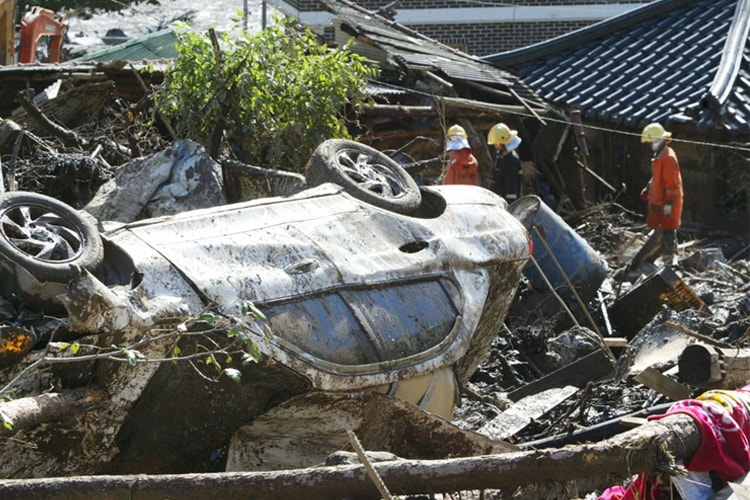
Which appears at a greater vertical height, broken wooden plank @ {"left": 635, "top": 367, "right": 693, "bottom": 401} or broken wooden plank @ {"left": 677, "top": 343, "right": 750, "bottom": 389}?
broken wooden plank @ {"left": 677, "top": 343, "right": 750, "bottom": 389}

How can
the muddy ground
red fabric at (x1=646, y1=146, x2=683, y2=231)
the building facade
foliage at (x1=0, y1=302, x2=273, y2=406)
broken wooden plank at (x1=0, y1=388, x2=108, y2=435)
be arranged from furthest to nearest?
the building facade, red fabric at (x1=646, y1=146, x2=683, y2=231), the muddy ground, foliage at (x1=0, y1=302, x2=273, y2=406), broken wooden plank at (x1=0, y1=388, x2=108, y2=435)

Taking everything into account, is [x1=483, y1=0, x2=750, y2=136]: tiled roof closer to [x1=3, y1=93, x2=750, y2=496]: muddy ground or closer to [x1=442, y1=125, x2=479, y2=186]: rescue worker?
[x1=3, y1=93, x2=750, y2=496]: muddy ground

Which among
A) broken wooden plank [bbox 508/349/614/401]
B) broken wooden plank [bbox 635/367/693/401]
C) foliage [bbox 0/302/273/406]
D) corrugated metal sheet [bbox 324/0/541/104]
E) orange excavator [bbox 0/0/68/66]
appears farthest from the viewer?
corrugated metal sheet [bbox 324/0/541/104]

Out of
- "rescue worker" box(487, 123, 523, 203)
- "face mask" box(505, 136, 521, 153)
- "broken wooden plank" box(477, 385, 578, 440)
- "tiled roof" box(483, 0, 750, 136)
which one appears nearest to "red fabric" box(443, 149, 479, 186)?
"rescue worker" box(487, 123, 523, 203)

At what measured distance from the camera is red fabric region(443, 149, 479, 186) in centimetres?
1319

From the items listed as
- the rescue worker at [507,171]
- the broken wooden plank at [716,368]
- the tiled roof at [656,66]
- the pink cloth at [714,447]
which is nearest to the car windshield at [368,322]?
the broken wooden plank at [716,368]

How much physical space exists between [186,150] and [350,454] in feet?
15.2

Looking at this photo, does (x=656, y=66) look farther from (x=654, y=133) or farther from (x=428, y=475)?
(x=428, y=475)

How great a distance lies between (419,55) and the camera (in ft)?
59.5

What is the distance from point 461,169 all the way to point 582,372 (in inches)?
155

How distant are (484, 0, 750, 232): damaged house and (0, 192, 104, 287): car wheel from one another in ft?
30.1

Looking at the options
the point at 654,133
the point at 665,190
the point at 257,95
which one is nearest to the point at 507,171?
the point at 665,190

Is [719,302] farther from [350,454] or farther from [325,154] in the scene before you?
[350,454]

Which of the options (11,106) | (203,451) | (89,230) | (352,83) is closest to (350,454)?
(203,451)
